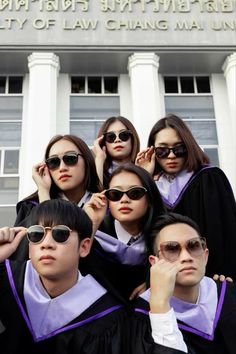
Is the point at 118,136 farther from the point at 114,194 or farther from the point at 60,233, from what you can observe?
the point at 60,233

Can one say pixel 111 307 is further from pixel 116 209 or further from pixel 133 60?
pixel 133 60

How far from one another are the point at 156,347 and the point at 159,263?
352 millimetres

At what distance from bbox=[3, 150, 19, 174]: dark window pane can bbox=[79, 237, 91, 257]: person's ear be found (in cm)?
957

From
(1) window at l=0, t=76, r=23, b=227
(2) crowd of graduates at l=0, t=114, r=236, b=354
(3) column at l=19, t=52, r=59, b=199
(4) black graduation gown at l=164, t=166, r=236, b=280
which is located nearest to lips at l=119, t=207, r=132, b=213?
(2) crowd of graduates at l=0, t=114, r=236, b=354

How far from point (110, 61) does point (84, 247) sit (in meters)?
10.5

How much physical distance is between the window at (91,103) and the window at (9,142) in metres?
1.57

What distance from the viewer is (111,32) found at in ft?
37.8

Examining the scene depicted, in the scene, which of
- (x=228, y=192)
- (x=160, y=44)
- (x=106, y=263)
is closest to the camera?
(x=106, y=263)

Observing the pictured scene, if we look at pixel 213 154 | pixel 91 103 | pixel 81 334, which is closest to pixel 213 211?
pixel 81 334

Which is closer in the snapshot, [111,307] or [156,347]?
[156,347]

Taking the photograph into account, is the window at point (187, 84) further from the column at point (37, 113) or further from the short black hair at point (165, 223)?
the short black hair at point (165, 223)

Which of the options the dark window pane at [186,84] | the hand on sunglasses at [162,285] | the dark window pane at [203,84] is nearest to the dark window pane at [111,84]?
the dark window pane at [186,84]

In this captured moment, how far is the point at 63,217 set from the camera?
6.17 feet

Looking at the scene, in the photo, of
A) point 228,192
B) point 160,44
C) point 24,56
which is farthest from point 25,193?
point 228,192
